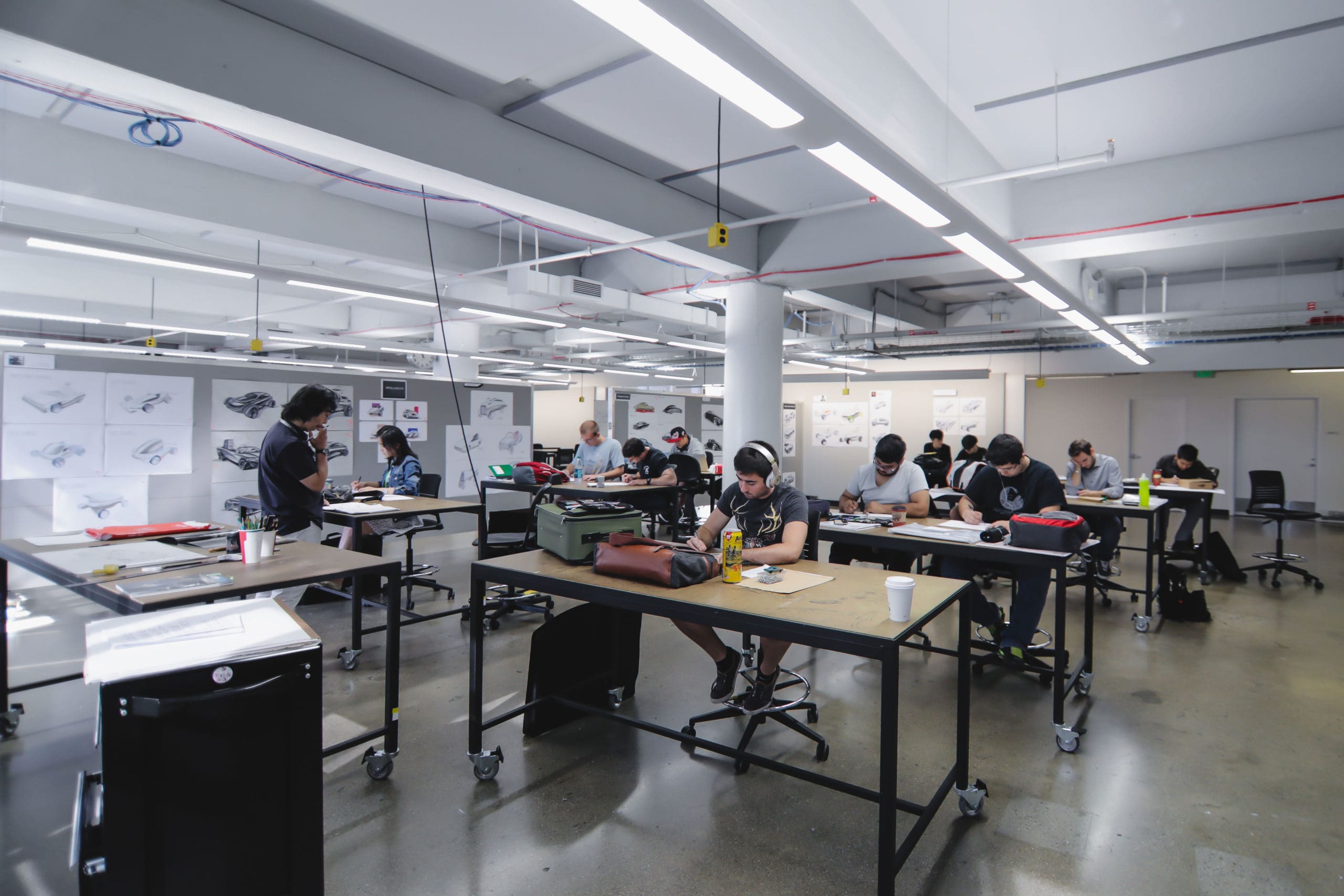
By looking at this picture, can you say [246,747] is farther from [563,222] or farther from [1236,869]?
[563,222]

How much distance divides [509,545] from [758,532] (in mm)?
2763

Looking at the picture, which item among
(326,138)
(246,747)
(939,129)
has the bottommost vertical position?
(246,747)

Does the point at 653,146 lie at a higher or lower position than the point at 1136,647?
higher

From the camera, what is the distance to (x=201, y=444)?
7004mm

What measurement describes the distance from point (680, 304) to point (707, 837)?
643 cm

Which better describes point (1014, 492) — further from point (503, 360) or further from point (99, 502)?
point (99, 502)

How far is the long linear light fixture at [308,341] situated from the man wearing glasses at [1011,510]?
293 inches

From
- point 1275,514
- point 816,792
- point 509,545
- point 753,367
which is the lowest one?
point 816,792

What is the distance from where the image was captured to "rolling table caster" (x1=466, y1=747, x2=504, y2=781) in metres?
2.56

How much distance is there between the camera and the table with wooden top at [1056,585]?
9.43 ft

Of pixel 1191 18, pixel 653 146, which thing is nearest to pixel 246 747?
pixel 653 146

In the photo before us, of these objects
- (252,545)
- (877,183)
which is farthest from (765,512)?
(252,545)

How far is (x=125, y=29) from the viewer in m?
2.47

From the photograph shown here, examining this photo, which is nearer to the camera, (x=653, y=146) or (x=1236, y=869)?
(x=1236, y=869)
